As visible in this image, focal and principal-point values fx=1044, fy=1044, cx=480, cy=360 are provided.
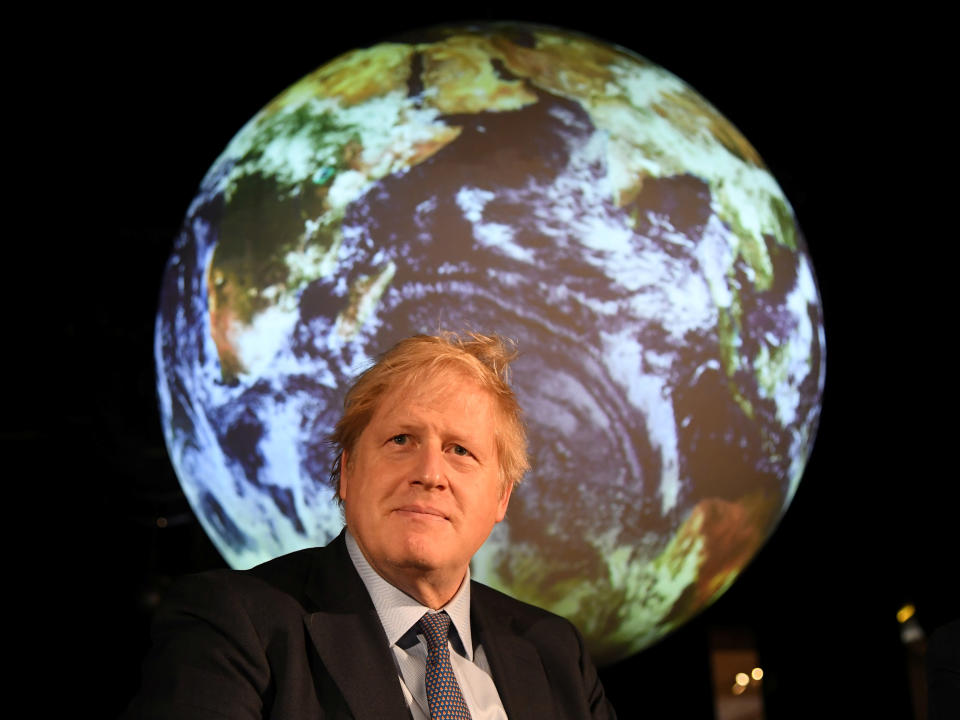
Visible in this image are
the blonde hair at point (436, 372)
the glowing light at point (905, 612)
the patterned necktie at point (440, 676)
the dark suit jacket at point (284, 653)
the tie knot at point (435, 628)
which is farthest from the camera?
the glowing light at point (905, 612)

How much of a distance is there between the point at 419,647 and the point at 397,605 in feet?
0.28

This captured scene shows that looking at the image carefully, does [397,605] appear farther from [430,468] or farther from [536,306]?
[536,306]

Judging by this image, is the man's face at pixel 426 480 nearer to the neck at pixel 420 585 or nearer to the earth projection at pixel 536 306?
the neck at pixel 420 585

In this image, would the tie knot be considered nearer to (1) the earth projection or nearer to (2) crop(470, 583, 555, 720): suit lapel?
(2) crop(470, 583, 555, 720): suit lapel

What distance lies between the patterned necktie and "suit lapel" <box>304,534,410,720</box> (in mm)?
60

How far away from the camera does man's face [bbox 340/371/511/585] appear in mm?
1878

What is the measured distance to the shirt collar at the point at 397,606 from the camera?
1882 millimetres

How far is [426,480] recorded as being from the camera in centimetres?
189

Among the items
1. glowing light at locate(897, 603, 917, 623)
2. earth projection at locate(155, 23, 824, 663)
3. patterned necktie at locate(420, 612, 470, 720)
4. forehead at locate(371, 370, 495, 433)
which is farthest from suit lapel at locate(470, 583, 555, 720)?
glowing light at locate(897, 603, 917, 623)

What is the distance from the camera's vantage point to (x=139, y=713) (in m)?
1.63

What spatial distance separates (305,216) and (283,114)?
558mm

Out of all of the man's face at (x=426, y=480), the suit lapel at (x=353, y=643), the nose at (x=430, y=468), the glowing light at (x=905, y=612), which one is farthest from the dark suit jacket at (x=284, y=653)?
the glowing light at (x=905, y=612)

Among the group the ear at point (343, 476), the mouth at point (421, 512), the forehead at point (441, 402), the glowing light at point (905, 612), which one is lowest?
the glowing light at point (905, 612)

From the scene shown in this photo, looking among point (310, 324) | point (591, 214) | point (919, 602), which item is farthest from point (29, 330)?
point (919, 602)
